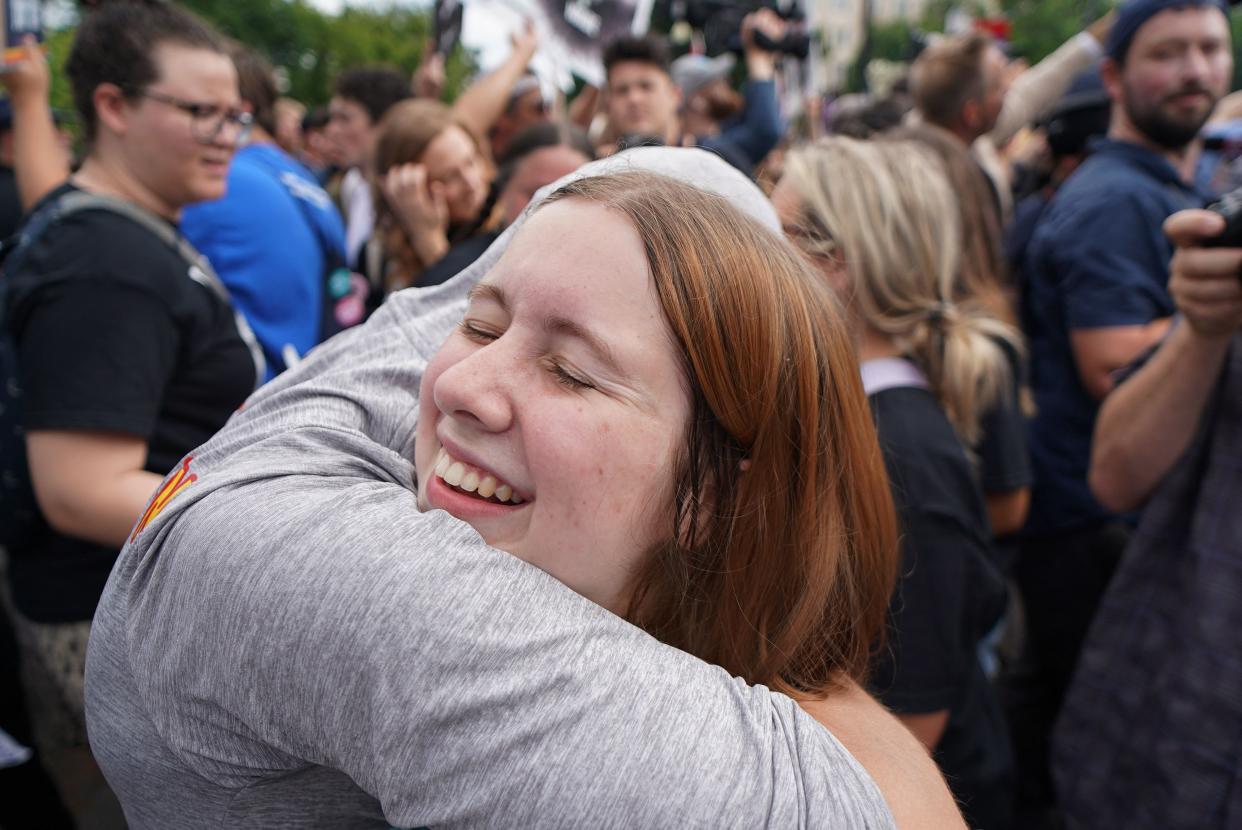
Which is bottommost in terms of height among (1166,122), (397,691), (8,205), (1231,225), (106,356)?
(8,205)

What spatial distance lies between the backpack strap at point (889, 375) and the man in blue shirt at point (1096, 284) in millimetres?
1143

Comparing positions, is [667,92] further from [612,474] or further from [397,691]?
[397,691]

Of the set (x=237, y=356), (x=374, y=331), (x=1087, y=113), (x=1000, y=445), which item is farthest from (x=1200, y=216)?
(x=1087, y=113)

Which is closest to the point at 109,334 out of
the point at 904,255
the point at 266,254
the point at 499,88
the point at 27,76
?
the point at 266,254

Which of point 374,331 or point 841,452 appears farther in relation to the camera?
point 374,331

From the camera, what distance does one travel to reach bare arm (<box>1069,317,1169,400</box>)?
2822 millimetres

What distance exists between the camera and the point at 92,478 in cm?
198

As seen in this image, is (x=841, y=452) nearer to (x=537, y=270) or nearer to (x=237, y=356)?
(x=537, y=270)

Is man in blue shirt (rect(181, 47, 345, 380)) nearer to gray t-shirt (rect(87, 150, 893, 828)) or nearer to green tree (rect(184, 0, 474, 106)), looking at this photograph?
gray t-shirt (rect(87, 150, 893, 828))

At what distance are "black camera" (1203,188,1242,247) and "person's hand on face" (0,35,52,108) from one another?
137 inches

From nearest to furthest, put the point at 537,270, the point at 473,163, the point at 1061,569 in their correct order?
the point at 537,270 < the point at 1061,569 < the point at 473,163

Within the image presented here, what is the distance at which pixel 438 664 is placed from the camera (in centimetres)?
78

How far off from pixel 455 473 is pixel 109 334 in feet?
4.54

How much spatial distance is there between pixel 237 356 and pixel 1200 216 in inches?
88.4
